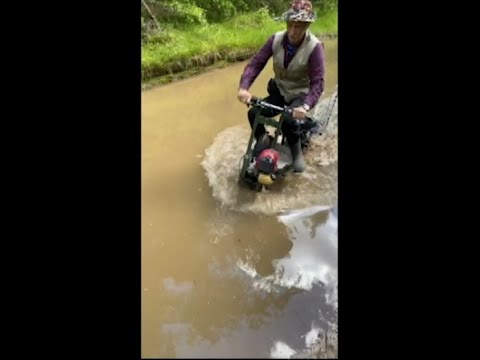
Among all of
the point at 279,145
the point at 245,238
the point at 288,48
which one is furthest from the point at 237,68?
the point at 245,238

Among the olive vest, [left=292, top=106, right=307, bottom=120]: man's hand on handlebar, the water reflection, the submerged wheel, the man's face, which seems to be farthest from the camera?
the submerged wheel

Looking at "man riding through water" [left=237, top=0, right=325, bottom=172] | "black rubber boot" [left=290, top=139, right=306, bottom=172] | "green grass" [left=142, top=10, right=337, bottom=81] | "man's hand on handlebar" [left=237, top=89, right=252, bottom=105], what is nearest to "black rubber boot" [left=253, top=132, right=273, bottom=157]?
"man riding through water" [left=237, top=0, right=325, bottom=172]

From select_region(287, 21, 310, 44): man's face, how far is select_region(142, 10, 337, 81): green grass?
12.5 ft

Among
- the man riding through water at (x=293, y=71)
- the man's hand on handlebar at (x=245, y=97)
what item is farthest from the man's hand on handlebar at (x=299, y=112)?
the man's hand on handlebar at (x=245, y=97)

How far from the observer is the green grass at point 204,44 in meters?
7.48

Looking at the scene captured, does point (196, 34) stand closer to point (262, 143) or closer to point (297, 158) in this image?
point (262, 143)

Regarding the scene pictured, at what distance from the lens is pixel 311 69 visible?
4113 mm

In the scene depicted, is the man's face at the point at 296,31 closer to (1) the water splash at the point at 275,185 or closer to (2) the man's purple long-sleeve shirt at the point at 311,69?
(2) the man's purple long-sleeve shirt at the point at 311,69

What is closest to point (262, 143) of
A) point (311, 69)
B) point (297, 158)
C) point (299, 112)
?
point (297, 158)

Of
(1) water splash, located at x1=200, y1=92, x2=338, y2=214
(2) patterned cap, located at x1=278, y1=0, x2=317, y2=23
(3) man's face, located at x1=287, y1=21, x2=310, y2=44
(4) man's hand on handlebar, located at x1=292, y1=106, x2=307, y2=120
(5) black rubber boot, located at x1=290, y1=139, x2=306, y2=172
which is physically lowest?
(1) water splash, located at x1=200, y1=92, x2=338, y2=214

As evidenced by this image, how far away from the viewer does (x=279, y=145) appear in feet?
16.4

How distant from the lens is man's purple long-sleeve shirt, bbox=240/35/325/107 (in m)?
4.03

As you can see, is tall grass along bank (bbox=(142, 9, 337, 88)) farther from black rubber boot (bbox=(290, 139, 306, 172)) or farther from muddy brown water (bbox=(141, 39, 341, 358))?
black rubber boot (bbox=(290, 139, 306, 172))
